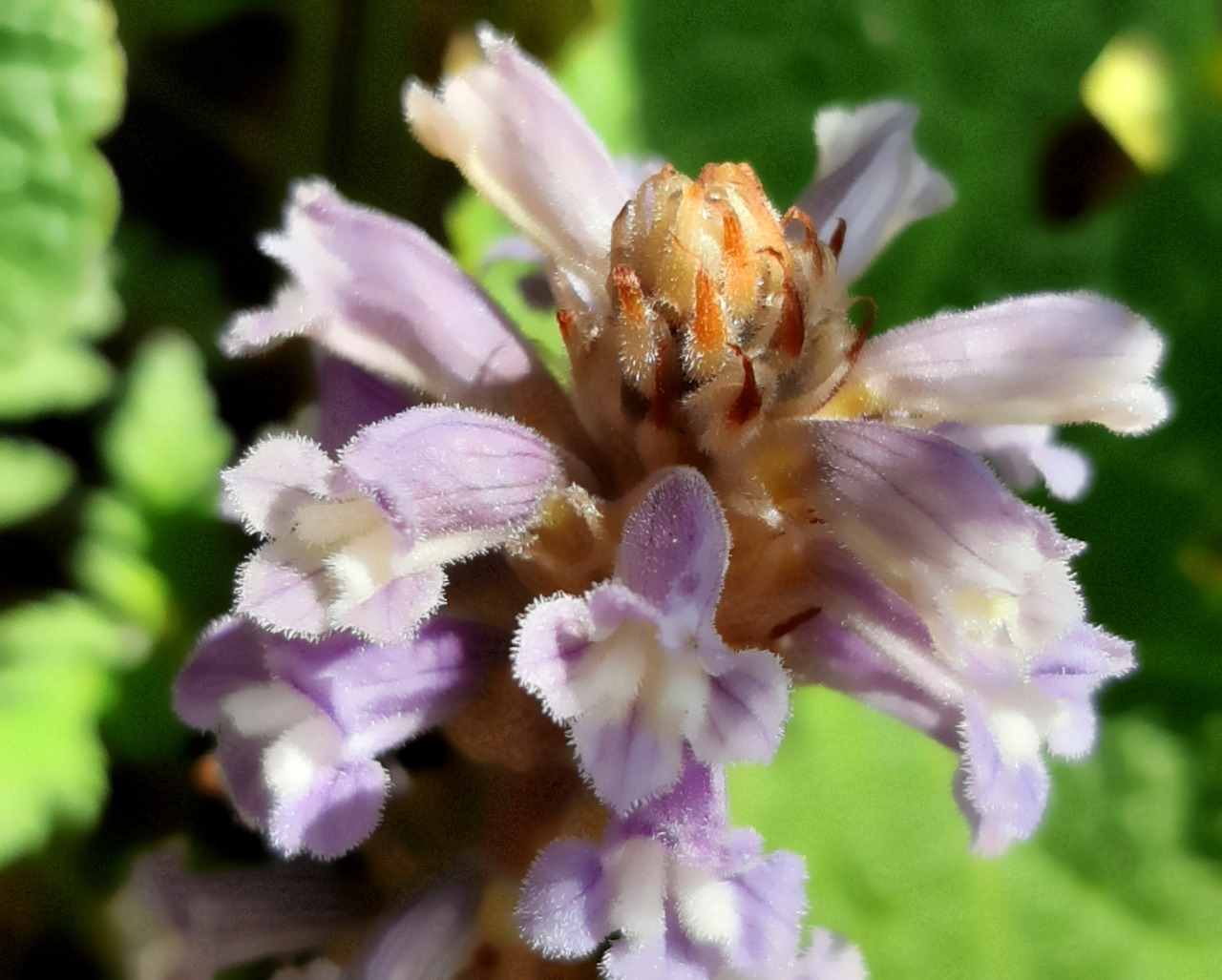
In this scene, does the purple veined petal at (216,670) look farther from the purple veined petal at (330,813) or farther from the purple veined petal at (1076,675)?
the purple veined petal at (1076,675)

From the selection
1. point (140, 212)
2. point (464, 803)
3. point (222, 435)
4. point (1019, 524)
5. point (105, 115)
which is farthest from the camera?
point (140, 212)

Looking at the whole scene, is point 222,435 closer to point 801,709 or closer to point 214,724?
point 214,724

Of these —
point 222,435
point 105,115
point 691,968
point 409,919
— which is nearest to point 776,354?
point 691,968

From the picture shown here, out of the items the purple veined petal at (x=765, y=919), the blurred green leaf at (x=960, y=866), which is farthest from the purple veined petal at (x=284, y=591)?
the blurred green leaf at (x=960, y=866)

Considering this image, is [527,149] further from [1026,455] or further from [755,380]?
[1026,455]

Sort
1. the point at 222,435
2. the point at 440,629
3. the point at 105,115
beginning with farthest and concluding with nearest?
1. the point at 222,435
2. the point at 105,115
3. the point at 440,629

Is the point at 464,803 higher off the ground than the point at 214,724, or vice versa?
the point at 214,724

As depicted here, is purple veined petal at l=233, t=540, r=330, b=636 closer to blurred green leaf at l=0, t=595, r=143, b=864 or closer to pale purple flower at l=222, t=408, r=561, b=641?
pale purple flower at l=222, t=408, r=561, b=641
